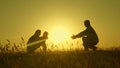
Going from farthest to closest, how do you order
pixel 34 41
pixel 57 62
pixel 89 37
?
pixel 34 41 → pixel 89 37 → pixel 57 62

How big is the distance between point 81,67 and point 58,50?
7060mm

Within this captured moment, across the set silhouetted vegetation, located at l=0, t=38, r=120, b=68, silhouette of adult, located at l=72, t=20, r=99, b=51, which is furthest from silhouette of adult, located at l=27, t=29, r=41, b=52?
silhouetted vegetation, located at l=0, t=38, r=120, b=68

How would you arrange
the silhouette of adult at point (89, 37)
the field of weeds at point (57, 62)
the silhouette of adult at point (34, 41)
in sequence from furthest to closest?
the silhouette of adult at point (34, 41) → the silhouette of adult at point (89, 37) → the field of weeds at point (57, 62)

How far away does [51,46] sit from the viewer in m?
12.0

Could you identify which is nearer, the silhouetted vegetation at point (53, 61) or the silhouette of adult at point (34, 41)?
the silhouetted vegetation at point (53, 61)

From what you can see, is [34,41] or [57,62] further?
[34,41]

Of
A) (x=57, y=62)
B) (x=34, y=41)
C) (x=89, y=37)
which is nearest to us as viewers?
(x=57, y=62)

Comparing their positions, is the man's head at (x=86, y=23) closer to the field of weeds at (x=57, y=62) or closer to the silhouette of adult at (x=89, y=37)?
the silhouette of adult at (x=89, y=37)

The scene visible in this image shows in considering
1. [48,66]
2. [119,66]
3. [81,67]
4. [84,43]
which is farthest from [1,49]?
[84,43]

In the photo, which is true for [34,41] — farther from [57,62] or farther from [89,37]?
[57,62]

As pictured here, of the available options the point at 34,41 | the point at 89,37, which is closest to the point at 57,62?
the point at 89,37

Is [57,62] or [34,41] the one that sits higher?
[34,41]

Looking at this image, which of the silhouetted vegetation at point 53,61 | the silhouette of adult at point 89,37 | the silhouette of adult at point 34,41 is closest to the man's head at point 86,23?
the silhouette of adult at point 89,37

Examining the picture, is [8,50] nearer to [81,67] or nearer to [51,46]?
[51,46]
